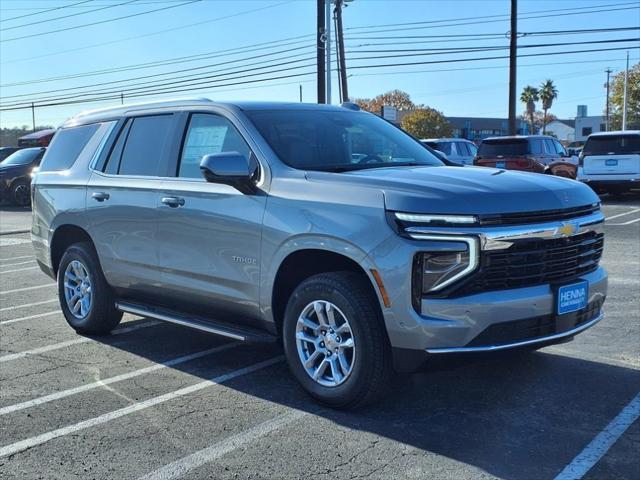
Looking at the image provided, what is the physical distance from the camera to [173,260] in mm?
5383

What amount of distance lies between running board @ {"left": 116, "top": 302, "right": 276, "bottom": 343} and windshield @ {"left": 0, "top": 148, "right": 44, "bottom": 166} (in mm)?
17922

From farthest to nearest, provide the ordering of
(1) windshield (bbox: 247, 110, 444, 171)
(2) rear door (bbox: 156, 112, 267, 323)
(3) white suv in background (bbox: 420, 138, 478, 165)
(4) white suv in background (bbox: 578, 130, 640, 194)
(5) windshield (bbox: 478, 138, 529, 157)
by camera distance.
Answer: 1. (3) white suv in background (bbox: 420, 138, 478, 165)
2. (5) windshield (bbox: 478, 138, 529, 157)
3. (4) white suv in background (bbox: 578, 130, 640, 194)
4. (1) windshield (bbox: 247, 110, 444, 171)
5. (2) rear door (bbox: 156, 112, 267, 323)

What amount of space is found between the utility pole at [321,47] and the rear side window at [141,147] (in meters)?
19.3

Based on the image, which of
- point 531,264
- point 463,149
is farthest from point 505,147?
point 531,264

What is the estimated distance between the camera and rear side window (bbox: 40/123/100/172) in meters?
6.59

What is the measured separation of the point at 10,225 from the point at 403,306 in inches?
615

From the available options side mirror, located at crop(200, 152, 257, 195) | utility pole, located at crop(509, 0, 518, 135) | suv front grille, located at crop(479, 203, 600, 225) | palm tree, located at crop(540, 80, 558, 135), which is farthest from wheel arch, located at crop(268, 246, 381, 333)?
palm tree, located at crop(540, 80, 558, 135)

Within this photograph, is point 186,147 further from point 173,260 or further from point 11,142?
point 11,142

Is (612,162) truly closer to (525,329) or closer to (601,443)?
(525,329)

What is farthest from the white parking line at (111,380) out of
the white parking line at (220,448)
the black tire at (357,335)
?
the black tire at (357,335)

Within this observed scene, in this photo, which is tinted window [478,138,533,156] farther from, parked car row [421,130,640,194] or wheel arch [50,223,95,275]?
wheel arch [50,223,95,275]

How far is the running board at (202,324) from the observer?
4.82 metres

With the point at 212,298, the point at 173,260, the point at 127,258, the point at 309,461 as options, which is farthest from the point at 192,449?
the point at 127,258

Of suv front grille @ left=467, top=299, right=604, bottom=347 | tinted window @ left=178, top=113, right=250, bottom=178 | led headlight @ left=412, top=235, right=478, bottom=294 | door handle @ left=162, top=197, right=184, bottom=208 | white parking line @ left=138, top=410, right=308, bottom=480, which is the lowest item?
white parking line @ left=138, top=410, right=308, bottom=480
